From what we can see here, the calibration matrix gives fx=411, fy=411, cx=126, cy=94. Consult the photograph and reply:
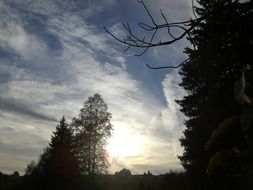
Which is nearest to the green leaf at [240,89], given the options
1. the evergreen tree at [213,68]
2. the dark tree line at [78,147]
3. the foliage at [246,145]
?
the foliage at [246,145]

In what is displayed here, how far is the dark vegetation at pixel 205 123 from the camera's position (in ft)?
3.80

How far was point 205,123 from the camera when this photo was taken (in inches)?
884

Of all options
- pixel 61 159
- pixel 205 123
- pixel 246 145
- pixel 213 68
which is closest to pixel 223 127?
pixel 246 145

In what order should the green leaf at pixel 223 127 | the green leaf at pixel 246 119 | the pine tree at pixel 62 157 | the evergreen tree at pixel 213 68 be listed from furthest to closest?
1. the pine tree at pixel 62 157
2. the evergreen tree at pixel 213 68
3. the green leaf at pixel 223 127
4. the green leaf at pixel 246 119

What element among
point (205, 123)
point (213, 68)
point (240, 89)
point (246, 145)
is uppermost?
point (205, 123)

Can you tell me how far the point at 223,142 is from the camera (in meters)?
18.5

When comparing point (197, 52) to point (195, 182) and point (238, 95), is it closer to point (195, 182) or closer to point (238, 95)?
point (238, 95)

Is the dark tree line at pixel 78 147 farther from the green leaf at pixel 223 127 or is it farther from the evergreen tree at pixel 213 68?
the green leaf at pixel 223 127

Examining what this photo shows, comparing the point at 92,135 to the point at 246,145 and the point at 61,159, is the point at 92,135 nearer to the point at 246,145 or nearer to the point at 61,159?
the point at 61,159

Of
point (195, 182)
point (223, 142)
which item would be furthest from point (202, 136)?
point (223, 142)

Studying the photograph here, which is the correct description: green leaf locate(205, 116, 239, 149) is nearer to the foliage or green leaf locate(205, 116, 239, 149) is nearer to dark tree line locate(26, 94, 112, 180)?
the foliage

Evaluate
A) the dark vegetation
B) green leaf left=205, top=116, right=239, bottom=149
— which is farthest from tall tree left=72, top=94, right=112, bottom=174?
green leaf left=205, top=116, right=239, bottom=149

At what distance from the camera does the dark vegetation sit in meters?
1.16

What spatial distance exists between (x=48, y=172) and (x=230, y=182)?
20044 mm
